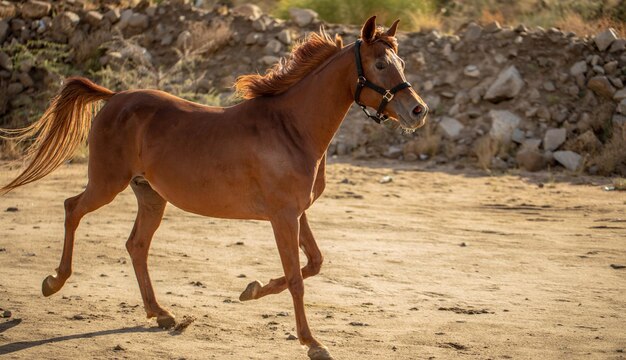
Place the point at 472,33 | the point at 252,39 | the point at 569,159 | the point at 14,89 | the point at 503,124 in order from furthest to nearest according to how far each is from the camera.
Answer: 1. the point at 252,39
2. the point at 472,33
3. the point at 14,89
4. the point at 503,124
5. the point at 569,159

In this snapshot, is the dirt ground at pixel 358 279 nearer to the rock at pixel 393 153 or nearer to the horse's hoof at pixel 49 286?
the horse's hoof at pixel 49 286

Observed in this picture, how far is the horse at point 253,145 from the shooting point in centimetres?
640

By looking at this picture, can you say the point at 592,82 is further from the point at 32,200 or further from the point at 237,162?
the point at 237,162

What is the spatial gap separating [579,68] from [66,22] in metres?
10.4

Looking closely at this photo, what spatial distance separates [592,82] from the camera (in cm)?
1703

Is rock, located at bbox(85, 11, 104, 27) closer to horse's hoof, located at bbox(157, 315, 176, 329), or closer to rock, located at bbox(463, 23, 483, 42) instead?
rock, located at bbox(463, 23, 483, 42)

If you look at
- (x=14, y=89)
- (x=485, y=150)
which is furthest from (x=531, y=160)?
(x=14, y=89)

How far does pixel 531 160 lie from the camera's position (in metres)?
15.7

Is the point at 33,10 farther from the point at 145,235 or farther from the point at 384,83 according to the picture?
the point at 384,83

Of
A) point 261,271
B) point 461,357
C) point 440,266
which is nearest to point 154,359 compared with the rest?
point 461,357

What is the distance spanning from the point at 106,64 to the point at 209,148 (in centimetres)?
1240

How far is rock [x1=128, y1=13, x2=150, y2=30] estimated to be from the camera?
1970 cm

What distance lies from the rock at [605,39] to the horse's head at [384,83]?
477 inches

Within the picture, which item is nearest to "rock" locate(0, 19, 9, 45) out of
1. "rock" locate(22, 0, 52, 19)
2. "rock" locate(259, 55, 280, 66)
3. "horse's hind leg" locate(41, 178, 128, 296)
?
"rock" locate(22, 0, 52, 19)
